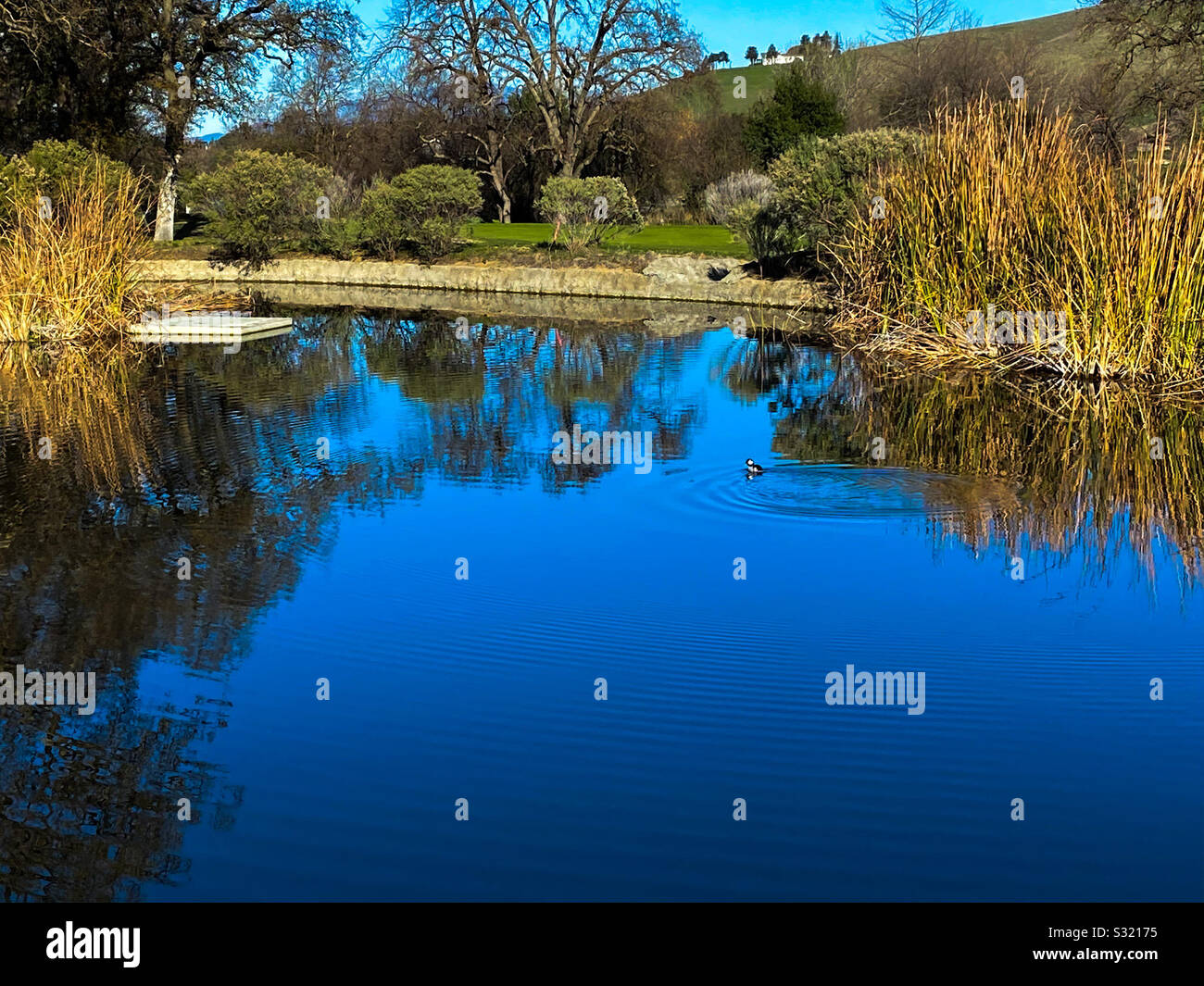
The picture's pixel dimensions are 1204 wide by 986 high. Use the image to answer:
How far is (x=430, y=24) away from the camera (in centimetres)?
3662

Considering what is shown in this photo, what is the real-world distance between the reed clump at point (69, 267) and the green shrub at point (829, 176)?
9673 millimetres

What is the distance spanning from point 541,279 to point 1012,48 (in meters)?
42.4

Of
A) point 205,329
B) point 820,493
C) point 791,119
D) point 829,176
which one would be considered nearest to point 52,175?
point 205,329

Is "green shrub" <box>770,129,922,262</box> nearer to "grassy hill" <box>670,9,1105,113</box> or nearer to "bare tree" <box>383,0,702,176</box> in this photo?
"bare tree" <box>383,0,702,176</box>

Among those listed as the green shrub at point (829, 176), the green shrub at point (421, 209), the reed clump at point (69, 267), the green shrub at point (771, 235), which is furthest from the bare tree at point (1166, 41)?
the reed clump at point (69, 267)

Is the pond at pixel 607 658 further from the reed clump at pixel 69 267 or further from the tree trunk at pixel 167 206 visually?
the tree trunk at pixel 167 206

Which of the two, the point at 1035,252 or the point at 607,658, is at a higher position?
the point at 1035,252

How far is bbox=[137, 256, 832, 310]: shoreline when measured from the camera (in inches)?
866

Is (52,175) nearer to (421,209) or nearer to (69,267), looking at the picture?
(69,267)

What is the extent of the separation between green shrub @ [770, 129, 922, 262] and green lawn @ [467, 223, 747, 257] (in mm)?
2815

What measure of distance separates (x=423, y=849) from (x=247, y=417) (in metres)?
7.74

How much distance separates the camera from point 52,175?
1995cm

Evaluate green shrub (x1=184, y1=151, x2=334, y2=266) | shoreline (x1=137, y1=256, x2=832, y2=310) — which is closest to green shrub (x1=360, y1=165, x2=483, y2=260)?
shoreline (x1=137, y1=256, x2=832, y2=310)
